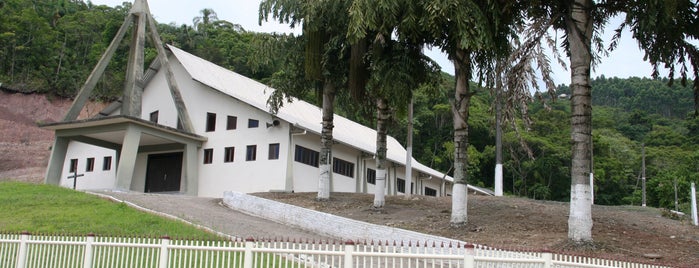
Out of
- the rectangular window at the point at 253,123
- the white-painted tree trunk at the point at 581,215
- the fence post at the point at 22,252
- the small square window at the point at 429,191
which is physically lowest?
the fence post at the point at 22,252

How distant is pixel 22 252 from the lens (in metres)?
11.5

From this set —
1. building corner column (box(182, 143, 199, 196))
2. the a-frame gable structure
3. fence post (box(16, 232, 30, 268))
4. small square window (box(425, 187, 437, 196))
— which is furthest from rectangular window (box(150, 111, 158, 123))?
fence post (box(16, 232, 30, 268))

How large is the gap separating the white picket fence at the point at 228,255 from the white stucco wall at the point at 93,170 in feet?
74.8

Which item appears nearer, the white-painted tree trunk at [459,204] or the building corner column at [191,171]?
the white-painted tree trunk at [459,204]

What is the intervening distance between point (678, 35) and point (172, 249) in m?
13.5

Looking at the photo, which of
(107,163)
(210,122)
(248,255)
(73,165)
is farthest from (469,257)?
(73,165)

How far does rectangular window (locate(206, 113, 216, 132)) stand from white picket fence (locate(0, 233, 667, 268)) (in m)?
20.1

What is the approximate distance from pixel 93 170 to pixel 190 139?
24.4 feet

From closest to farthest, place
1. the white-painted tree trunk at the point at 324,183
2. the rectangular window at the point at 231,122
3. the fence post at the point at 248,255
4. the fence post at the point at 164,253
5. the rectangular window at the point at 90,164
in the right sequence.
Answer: the fence post at the point at 248,255 < the fence post at the point at 164,253 < the white-painted tree trunk at the point at 324,183 < the rectangular window at the point at 231,122 < the rectangular window at the point at 90,164

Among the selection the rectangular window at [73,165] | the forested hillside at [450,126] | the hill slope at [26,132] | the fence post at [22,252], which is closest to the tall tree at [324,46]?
the fence post at [22,252]

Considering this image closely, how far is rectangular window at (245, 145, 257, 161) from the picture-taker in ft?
100

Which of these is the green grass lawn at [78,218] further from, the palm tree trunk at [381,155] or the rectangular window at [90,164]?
the rectangular window at [90,164]

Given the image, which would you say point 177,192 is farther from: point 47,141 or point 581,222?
point 47,141

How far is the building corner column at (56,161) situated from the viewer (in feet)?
96.5
